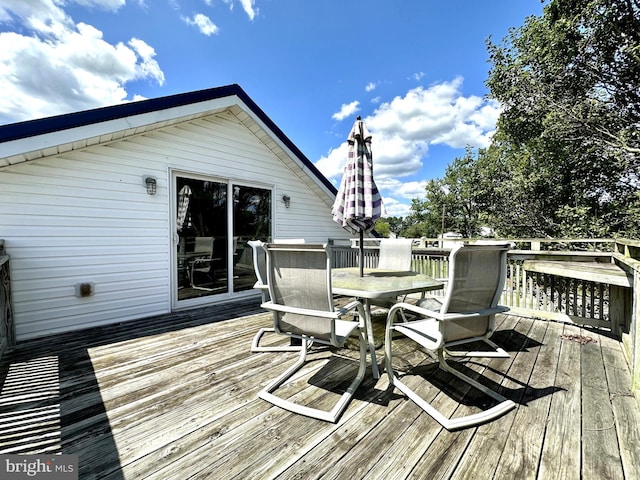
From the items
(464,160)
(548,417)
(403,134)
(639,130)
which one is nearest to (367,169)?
(548,417)

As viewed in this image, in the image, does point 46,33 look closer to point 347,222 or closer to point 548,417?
point 347,222

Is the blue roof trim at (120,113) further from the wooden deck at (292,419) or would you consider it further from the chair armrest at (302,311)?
the chair armrest at (302,311)

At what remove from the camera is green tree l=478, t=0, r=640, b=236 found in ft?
23.6

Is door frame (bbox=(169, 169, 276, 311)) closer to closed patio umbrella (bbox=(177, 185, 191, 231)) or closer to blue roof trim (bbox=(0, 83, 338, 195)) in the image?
closed patio umbrella (bbox=(177, 185, 191, 231))

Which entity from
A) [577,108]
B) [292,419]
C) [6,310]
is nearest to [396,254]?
[292,419]

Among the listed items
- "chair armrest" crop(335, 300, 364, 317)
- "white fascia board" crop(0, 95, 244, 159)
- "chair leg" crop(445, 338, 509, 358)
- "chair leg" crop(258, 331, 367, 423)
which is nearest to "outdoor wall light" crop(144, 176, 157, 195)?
"white fascia board" crop(0, 95, 244, 159)

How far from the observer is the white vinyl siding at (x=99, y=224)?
334cm

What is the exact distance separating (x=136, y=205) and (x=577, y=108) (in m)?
10.8

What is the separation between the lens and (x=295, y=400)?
200 cm

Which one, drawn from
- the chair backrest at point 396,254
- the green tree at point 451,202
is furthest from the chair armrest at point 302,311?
the green tree at point 451,202

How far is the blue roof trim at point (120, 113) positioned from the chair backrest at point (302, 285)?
3083 mm

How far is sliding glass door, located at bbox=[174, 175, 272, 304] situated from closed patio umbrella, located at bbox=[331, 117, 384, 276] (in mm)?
→ 2702

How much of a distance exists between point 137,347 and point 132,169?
8.46ft

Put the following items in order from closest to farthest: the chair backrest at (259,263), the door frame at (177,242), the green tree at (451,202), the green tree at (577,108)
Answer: the chair backrest at (259,263) → the door frame at (177,242) → the green tree at (577,108) → the green tree at (451,202)
